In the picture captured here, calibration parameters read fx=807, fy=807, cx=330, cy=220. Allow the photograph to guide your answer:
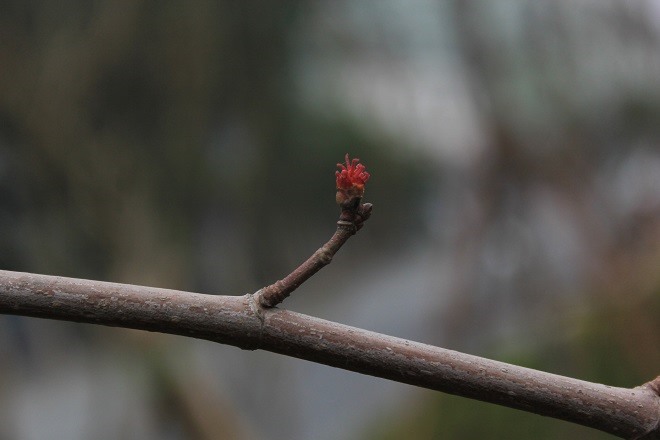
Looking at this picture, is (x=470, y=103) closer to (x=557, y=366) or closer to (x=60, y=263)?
(x=557, y=366)

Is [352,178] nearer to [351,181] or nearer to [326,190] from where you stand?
[351,181]

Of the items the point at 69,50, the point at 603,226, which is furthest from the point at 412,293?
the point at 69,50

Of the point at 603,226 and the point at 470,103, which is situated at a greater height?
the point at 470,103

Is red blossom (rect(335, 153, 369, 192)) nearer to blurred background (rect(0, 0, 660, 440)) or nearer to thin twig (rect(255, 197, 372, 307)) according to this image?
thin twig (rect(255, 197, 372, 307))

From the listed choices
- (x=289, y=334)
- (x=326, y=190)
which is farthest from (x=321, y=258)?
(x=326, y=190)

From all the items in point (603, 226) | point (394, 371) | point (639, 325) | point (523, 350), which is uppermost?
point (394, 371)

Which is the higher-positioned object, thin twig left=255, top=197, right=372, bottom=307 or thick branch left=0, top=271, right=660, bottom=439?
thin twig left=255, top=197, right=372, bottom=307

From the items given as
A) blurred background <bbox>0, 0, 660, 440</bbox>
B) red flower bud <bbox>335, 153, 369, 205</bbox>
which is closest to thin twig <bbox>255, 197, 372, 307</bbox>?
red flower bud <bbox>335, 153, 369, 205</bbox>
